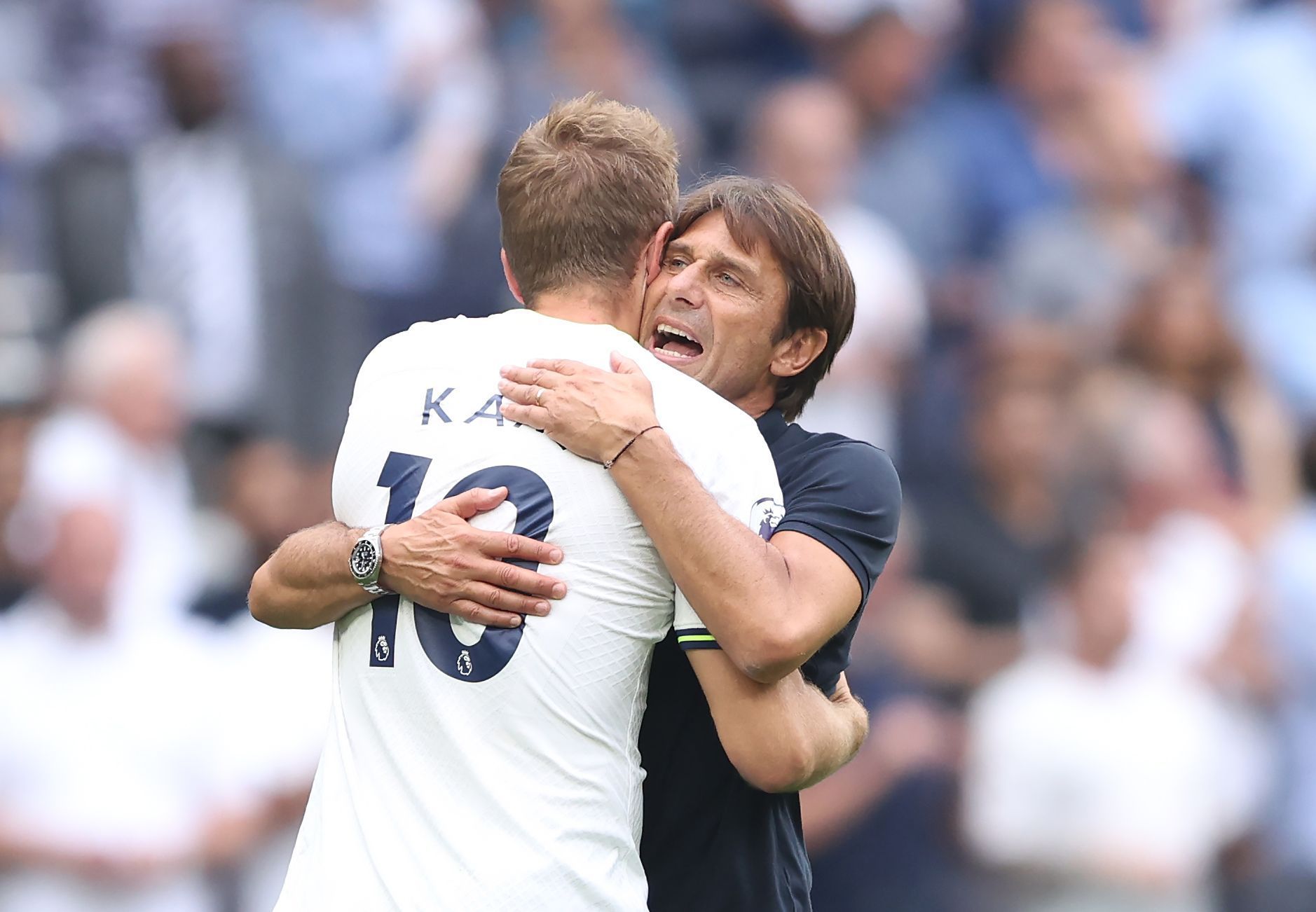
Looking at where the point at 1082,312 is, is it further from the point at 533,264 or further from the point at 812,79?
the point at 533,264

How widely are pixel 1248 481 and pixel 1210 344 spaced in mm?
675

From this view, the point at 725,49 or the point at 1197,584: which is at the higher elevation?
the point at 725,49

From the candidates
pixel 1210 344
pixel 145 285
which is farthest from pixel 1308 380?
pixel 145 285

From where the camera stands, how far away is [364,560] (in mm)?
2986

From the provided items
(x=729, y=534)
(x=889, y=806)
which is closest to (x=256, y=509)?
(x=889, y=806)

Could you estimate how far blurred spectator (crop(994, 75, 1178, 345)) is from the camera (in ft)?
28.6

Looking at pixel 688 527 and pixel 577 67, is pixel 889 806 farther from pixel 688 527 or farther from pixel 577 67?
pixel 688 527

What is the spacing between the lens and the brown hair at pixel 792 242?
137 inches

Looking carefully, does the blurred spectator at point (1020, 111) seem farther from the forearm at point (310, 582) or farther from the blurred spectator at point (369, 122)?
the forearm at point (310, 582)

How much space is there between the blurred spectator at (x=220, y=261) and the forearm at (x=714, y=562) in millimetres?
4828

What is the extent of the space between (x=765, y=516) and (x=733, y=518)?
5.7 inches

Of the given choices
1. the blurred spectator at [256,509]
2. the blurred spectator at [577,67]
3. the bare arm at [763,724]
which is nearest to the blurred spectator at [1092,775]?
the blurred spectator at [256,509]

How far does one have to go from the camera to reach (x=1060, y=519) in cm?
777

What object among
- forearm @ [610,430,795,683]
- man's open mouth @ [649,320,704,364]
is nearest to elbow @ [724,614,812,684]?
forearm @ [610,430,795,683]
